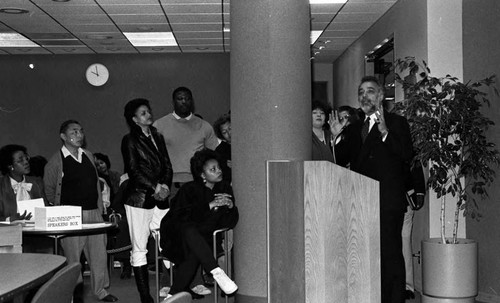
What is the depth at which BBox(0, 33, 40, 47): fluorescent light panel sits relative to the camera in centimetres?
1271

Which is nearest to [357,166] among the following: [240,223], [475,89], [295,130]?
[295,130]

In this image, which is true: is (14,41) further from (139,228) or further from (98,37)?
(139,228)

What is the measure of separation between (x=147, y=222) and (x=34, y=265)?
3244mm

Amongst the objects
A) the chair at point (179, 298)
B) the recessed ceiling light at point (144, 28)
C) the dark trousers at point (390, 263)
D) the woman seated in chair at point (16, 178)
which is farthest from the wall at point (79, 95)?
the chair at point (179, 298)

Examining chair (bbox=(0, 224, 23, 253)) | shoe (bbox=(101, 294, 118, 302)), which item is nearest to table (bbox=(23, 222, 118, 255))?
chair (bbox=(0, 224, 23, 253))

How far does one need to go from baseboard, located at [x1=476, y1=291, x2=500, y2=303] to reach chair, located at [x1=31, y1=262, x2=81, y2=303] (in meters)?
5.02

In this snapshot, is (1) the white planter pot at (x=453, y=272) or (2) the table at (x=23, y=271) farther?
(1) the white planter pot at (x=453, y=272)

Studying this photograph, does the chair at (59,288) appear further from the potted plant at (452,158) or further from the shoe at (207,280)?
the shoe at (207,280)

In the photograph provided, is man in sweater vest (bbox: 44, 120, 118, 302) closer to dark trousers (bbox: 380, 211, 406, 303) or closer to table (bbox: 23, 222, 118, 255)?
table (bbox: 23, 222, 118, 255)

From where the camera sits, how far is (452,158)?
681 centimetres

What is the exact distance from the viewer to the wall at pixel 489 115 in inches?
Answer: 271

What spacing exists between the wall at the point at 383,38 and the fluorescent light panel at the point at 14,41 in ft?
17.7

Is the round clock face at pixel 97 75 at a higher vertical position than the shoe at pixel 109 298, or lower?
higher

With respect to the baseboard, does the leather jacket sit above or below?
above
